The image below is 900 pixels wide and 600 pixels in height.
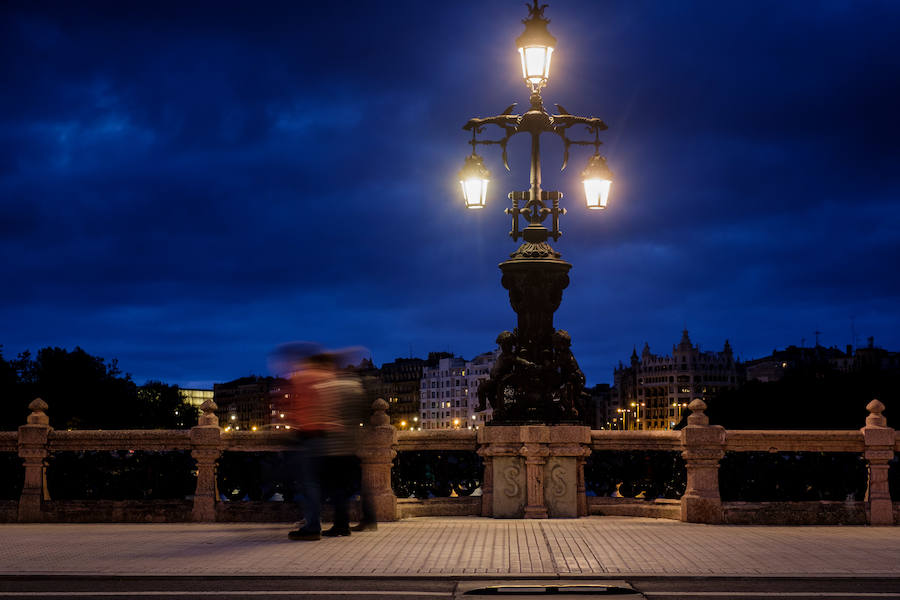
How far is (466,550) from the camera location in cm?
1126

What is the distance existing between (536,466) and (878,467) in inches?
179

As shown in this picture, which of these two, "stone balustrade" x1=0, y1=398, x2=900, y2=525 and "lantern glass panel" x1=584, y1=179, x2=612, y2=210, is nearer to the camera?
"stone balustrade" x1=0, y1=398, x2=900, y2=525

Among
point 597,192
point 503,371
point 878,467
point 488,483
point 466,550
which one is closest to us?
point 466,550

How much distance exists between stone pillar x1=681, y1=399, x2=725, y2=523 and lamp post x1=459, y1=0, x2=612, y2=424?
161 cm

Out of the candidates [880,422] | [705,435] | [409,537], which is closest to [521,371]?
[705,435]

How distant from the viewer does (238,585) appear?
9031 mm

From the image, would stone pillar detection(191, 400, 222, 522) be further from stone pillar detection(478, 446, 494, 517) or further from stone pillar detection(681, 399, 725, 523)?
stone pillar detection(681, 399, 725, 523)

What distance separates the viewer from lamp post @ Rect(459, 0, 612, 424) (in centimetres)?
1566

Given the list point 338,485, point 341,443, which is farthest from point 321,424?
point 338,485

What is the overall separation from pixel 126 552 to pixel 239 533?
2.43 meters

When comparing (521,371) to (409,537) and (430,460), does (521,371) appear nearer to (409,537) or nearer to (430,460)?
(430,460)

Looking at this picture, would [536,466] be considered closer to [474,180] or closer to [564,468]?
[564,468]

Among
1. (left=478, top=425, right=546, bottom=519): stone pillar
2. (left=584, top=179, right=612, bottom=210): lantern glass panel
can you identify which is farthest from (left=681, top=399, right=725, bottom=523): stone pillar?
(left=584, top=179, right=612, bottom=210): lantern glass panel

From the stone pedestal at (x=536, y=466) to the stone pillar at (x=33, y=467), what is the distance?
609 centimetres
